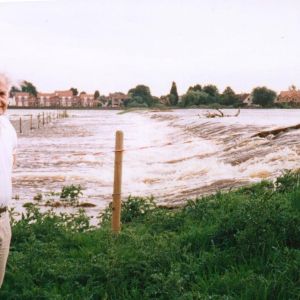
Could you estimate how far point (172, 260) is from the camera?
4.86 meters

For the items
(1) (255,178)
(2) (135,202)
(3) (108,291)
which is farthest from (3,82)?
(1) (255,178)

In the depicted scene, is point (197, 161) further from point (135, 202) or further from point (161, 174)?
point (135, 202)

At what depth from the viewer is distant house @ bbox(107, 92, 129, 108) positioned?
16769 centimetres

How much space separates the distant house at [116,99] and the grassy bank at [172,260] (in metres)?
160

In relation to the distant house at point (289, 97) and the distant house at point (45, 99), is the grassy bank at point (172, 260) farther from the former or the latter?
the distant house at point (45, 99)

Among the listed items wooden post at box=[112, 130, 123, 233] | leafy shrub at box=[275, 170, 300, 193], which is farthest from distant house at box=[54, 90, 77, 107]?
wooden post at box=[112, 130, 123, 233]

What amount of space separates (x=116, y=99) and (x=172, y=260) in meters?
167

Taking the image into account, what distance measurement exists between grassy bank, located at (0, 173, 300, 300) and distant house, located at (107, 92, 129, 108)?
15975 centimetres

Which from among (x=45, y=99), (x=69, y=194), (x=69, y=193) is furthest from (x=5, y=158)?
A: (x=45, y=99)

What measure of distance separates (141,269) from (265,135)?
17356 mm

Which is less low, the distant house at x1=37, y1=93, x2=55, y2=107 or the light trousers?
the light trousers

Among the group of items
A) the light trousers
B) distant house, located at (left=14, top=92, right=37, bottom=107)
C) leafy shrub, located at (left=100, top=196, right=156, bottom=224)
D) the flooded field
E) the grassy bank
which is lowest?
distant house, located at (left=14, top=92, right=37, bottom=107)

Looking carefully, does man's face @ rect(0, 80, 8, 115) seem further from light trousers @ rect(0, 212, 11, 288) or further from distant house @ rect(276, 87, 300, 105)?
distant house @ rect(276, 87, 300, 105)

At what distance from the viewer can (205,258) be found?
479 cm
